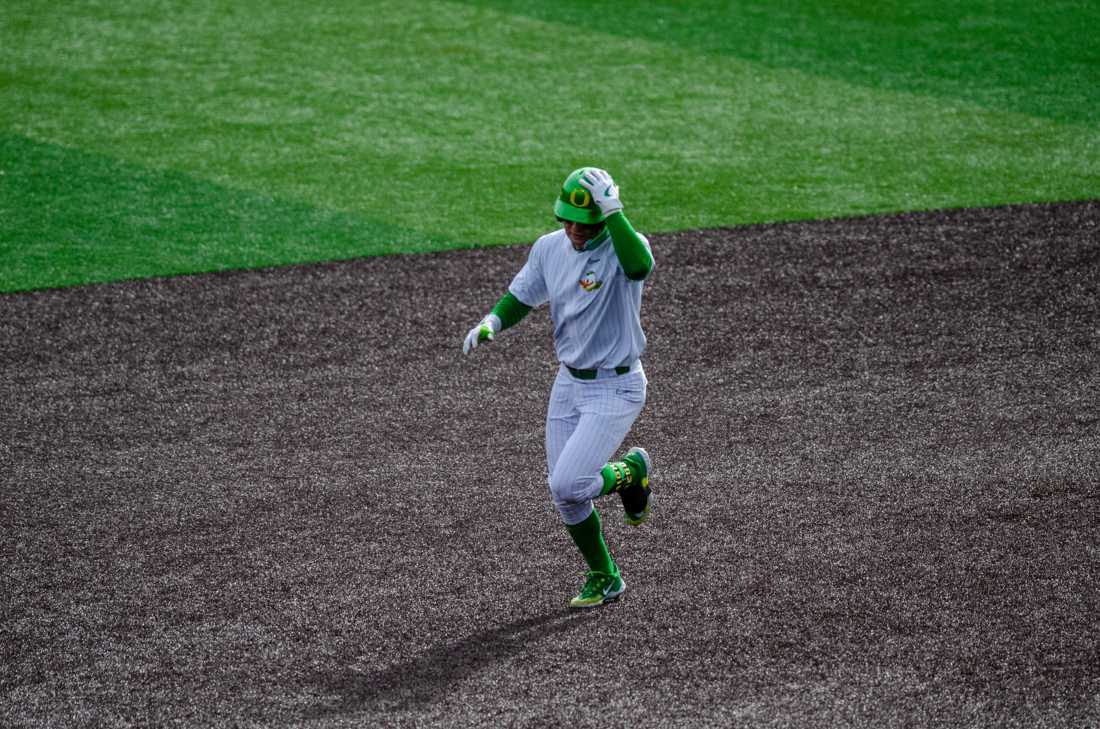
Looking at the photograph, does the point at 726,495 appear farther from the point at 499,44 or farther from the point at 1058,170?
the point at 499,44

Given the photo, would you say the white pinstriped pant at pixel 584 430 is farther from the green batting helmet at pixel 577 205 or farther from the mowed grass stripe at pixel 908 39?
the mowed grass stripe at pixel 908 39

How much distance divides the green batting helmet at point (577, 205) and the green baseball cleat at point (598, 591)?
1812 mm

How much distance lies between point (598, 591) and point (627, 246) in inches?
69.6

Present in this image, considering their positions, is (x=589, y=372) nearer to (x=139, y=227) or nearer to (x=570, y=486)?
(x=570, y=486)

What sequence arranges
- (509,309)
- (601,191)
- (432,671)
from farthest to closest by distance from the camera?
(509,309), (601,191), (432,671)

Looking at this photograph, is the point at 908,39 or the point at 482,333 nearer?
the point at 482,333

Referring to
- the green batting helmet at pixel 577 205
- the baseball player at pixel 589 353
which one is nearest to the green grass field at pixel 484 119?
the baseball player at pixel 589 353

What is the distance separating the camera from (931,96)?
17594mm

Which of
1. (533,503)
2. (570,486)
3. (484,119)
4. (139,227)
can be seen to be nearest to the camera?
(570,486)

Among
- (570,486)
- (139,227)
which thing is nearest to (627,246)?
(570,486)

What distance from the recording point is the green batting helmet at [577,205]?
6379mm

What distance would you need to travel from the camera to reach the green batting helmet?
638 cm

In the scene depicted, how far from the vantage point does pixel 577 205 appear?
Answer: 641 centimetres

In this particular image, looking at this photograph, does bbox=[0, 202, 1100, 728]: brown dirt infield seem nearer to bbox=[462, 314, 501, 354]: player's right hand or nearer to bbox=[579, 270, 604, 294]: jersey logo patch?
bbox=[462, 314, 501, 354]: player's right hand
